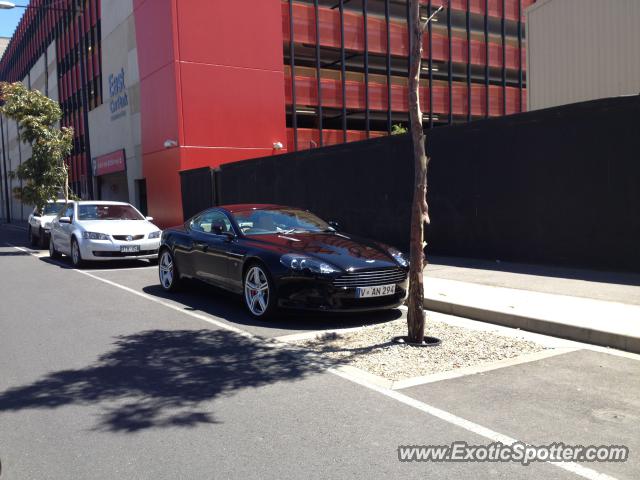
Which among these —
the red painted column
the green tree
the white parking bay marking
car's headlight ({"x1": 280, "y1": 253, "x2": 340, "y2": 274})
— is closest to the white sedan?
car's headlight ({"x1": 280, "y1": 253, "x2": 340, "y2": 274})

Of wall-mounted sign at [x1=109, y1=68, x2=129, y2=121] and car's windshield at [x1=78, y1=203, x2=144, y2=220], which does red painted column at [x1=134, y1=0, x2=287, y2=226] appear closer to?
wall-mounted sign at [x1=109, y1=68, x2=129, y2=121]

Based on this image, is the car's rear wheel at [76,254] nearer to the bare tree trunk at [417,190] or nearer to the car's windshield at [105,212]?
the car's windshield at [105,212]

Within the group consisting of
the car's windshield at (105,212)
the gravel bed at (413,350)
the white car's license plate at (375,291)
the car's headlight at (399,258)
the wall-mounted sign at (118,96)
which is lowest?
the gravel bed at (413,350)

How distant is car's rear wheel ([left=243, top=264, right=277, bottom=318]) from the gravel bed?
2.93 ft

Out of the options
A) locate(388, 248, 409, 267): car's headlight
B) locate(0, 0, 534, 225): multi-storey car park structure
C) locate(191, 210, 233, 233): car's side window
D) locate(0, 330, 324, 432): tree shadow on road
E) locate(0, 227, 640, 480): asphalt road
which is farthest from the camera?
locate(0, 0, 534, 225): multi-storey car park structure

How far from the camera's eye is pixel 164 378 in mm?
4848

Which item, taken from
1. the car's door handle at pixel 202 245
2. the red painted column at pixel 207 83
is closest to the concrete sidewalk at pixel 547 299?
the car's door handle at pixel 202 245

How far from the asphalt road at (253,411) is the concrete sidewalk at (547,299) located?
0.58m

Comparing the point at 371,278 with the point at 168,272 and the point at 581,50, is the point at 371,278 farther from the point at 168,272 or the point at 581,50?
the point at 581,50

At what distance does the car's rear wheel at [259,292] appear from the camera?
22.4 ft

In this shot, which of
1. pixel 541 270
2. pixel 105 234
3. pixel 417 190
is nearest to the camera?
pixel 417 190

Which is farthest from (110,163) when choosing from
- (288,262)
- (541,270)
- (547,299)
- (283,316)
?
(547,299)

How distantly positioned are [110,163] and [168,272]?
2364cm

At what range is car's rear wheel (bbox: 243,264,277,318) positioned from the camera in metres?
6.82
